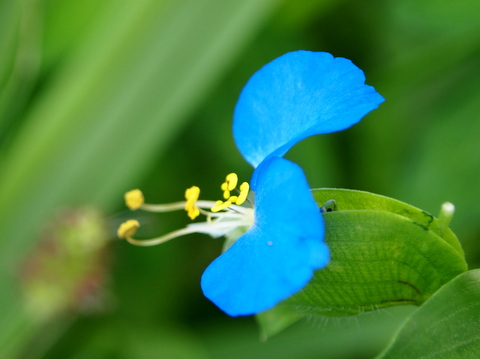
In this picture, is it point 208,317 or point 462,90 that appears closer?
point 462,90

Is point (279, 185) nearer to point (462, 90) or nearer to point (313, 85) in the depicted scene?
point (313, 85)

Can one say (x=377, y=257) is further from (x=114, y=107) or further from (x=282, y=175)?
(x=114, y=107)

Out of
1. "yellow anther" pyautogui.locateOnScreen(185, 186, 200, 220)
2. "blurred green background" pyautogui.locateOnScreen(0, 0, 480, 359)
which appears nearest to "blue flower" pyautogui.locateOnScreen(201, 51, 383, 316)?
"yellow anther" pyautogui.locateOnScreen(185, 186, 200, 220)

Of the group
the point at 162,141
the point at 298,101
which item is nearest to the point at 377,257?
the point at 298,101

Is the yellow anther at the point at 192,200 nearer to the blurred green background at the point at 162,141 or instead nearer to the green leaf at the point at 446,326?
the green leaf at the point at 446,326

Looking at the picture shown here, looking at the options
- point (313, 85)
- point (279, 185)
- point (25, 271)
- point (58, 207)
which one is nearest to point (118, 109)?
point (58, 207)

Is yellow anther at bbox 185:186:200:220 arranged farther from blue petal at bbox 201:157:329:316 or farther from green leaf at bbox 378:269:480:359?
green leaf at bbox 378:269:480:359
